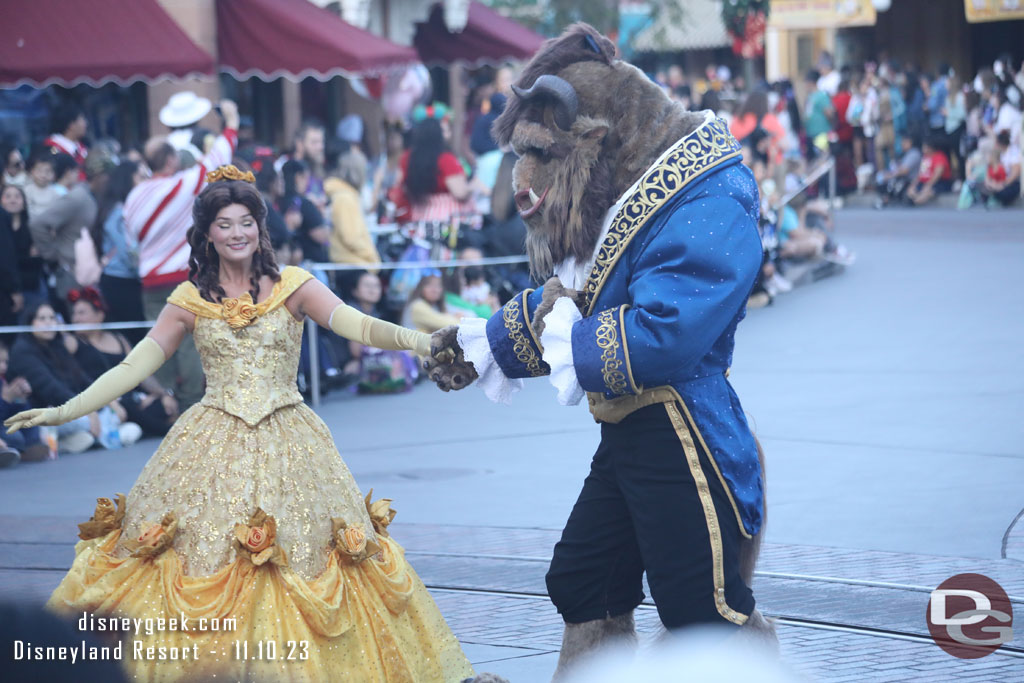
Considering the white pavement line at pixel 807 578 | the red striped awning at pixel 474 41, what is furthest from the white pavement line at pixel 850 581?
the red striped awning at pixel 474 41

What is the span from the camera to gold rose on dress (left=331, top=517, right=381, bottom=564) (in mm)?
3982

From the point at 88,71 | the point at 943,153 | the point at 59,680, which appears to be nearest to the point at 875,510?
the point at 59,680

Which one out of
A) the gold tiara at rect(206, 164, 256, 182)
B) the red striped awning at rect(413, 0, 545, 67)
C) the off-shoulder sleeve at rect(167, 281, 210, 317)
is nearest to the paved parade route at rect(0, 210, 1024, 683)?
the off-shoulder sleeve at rect(167, 281, 210, 317)

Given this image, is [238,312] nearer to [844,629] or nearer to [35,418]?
[35,418]

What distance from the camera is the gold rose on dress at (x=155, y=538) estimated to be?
13.0 ft

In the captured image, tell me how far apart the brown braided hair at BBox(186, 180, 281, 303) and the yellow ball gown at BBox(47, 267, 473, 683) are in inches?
3.6

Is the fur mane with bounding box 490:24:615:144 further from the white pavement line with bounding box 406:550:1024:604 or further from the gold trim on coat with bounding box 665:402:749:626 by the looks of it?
the white pavement line with bounding box 406:550:1024:604

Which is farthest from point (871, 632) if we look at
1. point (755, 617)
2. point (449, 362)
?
point (449, 362)

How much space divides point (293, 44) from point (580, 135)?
8.64m

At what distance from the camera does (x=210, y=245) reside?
14.7 feet

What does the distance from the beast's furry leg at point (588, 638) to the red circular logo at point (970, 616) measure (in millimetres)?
1520

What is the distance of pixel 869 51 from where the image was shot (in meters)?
27.5

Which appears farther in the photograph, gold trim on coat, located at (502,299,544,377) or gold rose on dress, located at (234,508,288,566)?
gold rose on dress, located at (234,508,288,566)

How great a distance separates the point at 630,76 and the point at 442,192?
24.3 ft
